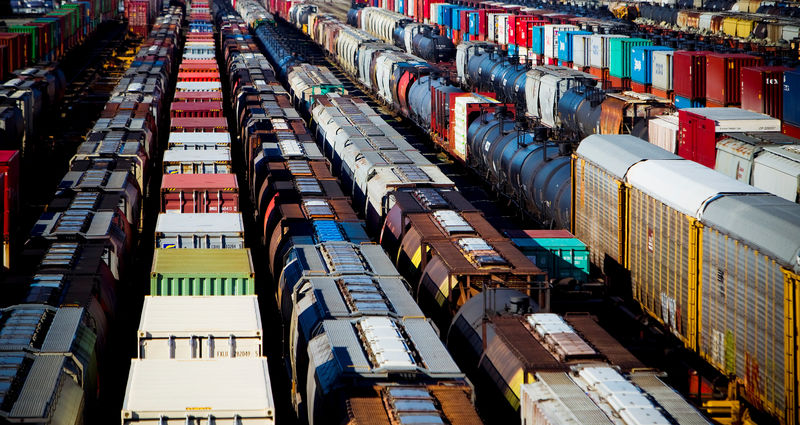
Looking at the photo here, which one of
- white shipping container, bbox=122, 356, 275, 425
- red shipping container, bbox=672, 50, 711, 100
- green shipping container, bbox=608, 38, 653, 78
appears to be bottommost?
white shipping container, bbox=122, 356, 275, 425

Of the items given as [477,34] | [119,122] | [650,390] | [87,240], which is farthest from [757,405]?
[477,34]

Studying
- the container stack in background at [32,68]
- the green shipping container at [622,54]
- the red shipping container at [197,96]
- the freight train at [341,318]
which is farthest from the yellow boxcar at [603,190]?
the container stack in background at [32,68]

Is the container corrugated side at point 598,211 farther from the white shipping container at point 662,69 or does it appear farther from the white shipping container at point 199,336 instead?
the white shipping container at point 662,69

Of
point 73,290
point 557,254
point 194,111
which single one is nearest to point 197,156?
point 194,111

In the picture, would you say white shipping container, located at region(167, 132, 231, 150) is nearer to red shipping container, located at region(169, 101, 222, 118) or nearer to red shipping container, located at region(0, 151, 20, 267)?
red shipping container, located at region(169, 101, 222, 118)

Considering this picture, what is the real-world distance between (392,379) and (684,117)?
20970 millimetres

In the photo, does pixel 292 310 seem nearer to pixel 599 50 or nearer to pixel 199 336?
pixel 199 336

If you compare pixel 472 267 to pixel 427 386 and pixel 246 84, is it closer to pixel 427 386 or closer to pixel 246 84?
pixel 427 386

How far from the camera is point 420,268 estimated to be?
27.8 meters

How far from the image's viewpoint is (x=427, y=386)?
61.3ft

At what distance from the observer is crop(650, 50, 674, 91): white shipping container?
52.5 meters

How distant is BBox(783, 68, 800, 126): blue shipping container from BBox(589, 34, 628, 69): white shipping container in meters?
28.4

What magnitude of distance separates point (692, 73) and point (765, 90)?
7.25m

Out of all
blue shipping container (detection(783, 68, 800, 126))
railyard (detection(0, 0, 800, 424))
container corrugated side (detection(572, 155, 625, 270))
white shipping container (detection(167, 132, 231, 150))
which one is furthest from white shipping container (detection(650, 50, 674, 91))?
white shipping container (detection(167, 132, 231, 150))
